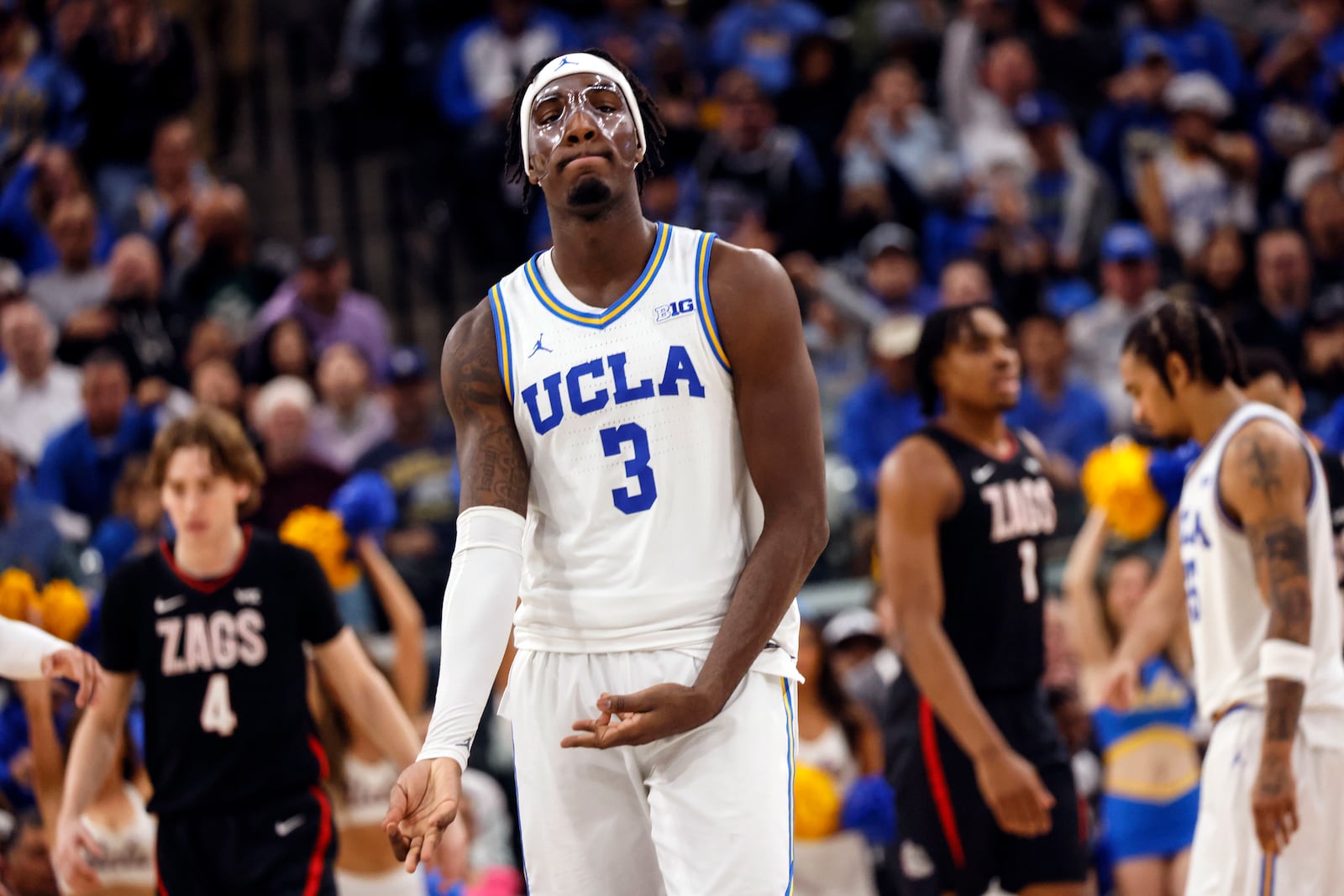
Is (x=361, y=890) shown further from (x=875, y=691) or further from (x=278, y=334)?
(x=278, y=334)

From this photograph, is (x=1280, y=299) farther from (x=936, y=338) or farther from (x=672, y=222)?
(x=936, y=338)

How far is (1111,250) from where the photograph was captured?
10.0 metres

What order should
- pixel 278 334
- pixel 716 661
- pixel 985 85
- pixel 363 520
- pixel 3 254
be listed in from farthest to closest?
pixel 985 85
pixel 3 254
pixel 278 334
pixel 363 520
pixel 716 661

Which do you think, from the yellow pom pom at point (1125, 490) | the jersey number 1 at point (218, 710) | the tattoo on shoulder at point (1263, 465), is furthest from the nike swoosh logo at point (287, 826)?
the yellow pom pom at point (1125, 490)

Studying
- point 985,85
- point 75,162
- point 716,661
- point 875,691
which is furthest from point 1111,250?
point 716,661

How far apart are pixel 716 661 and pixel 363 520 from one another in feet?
15.0

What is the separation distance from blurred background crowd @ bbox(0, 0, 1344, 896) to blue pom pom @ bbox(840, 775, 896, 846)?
7 centimetres

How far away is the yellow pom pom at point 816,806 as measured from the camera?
23.5ft

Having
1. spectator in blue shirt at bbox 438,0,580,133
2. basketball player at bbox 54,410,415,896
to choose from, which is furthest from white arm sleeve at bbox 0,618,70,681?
spectator in blue shirt at bbox 438,0,580,133

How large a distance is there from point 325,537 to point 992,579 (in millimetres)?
3241

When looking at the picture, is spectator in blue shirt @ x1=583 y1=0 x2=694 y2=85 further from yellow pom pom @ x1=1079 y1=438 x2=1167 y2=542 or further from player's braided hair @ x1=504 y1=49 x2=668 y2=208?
player's braided hair @ x1=504 y1=49 x2=668 y2=208

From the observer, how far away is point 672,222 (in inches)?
414

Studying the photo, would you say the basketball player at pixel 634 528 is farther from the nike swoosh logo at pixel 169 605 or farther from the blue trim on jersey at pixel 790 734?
the nike swoosh logo at pixel 169 605

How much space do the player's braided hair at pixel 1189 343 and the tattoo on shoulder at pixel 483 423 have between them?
223 centimetres
